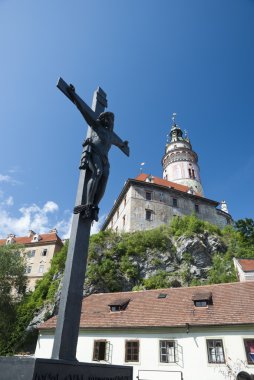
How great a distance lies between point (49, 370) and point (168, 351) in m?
15.8

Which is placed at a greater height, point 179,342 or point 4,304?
point 4,304

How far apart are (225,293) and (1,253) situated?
2536 centimetres

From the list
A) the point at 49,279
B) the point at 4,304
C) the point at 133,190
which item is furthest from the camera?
the point at 133,190

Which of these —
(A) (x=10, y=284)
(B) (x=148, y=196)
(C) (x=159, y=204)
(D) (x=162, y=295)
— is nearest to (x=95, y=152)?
(D) (x=162, y=295)

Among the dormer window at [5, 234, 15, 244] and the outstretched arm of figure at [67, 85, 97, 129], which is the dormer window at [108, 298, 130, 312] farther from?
the dormer window at [5, 234, 15, 244]

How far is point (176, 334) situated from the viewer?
1692cm

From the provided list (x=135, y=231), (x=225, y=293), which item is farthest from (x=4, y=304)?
(x=225, y=293)

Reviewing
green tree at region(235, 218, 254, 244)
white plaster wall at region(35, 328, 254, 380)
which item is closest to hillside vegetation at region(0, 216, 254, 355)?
green tree at region(235, 218, 254, 244)

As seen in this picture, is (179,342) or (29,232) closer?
(179,342)

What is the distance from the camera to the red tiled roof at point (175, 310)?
16.8m

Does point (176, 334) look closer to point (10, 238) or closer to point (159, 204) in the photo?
point (159, 204)

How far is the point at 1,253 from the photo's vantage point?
33.6 meters

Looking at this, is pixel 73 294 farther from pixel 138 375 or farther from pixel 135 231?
pixel 135 231

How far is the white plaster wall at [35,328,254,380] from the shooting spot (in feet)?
50.3
